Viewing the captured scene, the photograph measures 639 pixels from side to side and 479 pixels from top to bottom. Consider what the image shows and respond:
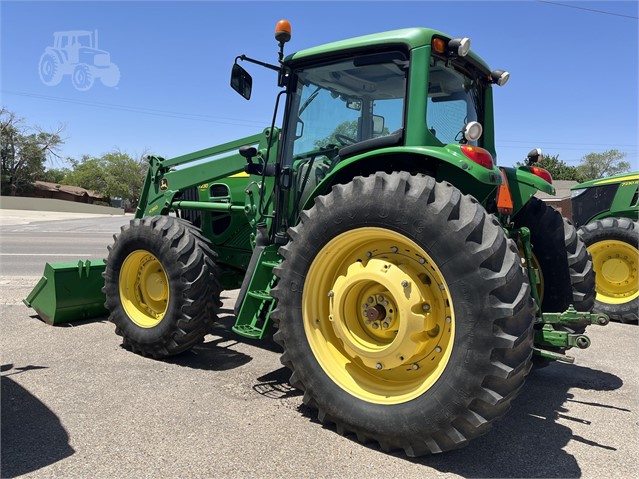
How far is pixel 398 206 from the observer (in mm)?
2691

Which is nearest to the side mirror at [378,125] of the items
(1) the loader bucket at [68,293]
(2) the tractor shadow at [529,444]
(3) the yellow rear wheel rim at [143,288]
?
(2) the tractor shadow at [529,444]

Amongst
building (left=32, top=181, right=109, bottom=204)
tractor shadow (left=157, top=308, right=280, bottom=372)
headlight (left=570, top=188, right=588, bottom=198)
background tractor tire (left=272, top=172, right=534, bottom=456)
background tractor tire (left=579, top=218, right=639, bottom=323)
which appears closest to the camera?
background tractor tire (left=272, top=172, right=534, bottom=456)

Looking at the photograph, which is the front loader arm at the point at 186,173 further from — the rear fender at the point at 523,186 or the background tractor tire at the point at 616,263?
the background tractor tire at the point at 616,263

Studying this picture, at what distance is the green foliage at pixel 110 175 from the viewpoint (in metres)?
62.6

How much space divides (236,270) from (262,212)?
1.28 meters

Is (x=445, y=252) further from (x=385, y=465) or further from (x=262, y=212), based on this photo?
(x=262, y=212)

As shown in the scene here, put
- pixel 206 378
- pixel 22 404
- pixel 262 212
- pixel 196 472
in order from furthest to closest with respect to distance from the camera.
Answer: pixel 262 212, pixel 206 378, pixel 22 404, pixel 196 472

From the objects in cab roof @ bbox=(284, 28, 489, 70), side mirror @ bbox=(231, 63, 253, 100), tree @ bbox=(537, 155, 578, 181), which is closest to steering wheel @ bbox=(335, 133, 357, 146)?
cab roof @ bbox=(284, 28, 489, 70)

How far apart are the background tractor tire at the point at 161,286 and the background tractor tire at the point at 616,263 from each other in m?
5.62

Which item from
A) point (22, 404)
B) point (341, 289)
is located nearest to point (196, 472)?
point (341, 289)

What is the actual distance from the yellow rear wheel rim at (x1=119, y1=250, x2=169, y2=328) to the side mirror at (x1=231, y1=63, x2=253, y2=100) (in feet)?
5.87

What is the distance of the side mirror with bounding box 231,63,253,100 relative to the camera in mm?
3826

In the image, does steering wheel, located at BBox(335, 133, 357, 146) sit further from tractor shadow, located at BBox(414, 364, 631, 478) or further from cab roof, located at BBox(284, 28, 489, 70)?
tractor shadow, located at BBox(414, 364, 631, 478)

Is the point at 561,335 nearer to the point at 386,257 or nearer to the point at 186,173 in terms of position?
the point at 386,257
